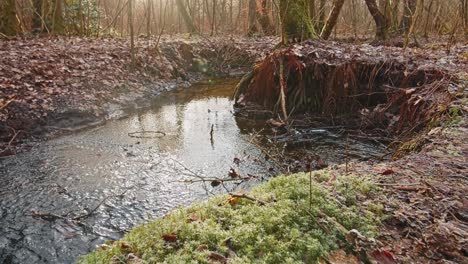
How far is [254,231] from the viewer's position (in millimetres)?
2859

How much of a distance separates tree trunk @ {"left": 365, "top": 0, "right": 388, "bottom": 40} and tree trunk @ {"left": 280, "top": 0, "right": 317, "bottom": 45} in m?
5.26

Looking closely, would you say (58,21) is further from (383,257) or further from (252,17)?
(383,257)

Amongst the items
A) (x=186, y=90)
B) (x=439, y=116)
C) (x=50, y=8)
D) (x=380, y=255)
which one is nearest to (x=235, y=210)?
(x=380, y=255)

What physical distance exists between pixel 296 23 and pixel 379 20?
20.2ft

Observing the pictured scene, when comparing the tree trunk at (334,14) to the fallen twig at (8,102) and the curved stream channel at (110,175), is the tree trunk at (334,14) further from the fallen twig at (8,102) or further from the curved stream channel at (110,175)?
the fallen twig at (8,102)

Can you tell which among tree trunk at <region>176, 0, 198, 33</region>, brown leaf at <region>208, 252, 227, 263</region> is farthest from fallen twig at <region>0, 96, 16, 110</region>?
tree trunk at <region>176, 0, 198, 33</region>

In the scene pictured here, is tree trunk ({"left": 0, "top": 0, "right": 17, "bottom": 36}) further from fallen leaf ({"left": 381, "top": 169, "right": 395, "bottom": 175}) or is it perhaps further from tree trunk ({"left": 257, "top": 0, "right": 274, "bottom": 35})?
fallen leaf ({"left": 381, "top": 169, "right": 395, "bottom": 175})

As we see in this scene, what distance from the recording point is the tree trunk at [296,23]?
9915 millimetres

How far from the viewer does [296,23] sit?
10055mm

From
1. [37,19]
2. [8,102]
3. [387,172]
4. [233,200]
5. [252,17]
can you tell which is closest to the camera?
[233,200]

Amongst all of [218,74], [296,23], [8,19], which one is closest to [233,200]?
[296,23]

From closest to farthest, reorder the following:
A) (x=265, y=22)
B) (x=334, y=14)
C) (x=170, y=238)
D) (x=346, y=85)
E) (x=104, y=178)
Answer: (x=170, y=238) < (x=104, y=178) < (x=346, y=85) < (x=334, y=14) < (x=265, y=22)

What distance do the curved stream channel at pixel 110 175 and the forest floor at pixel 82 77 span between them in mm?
623

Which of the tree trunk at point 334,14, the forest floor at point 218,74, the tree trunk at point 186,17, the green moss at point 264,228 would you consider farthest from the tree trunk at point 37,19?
the green moss at point 264,228
